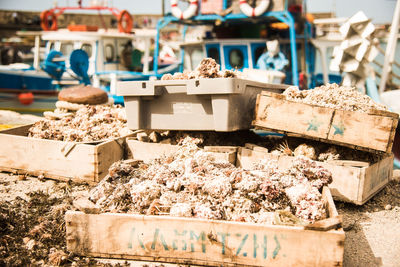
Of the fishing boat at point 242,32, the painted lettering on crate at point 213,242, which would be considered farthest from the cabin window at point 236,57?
the painted lettering on crate at point 213,242

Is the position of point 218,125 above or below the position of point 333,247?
above

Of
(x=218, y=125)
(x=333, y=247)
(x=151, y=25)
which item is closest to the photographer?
(x=333, y=247)

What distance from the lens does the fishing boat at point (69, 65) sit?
12.6 meters

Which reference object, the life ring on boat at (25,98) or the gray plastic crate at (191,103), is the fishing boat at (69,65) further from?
the gray plastic crate at (191,103)

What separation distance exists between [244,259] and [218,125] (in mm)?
1936

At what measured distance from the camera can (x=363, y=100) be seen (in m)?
4.45

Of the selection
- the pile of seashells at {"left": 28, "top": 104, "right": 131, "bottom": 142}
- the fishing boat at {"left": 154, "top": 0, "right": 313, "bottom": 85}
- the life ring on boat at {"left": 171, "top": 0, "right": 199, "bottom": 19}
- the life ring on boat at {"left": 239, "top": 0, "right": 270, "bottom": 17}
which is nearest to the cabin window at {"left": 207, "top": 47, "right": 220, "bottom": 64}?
the fishing boat at {"left": 154, "top": 0, "right": 313, "bottom": 85}

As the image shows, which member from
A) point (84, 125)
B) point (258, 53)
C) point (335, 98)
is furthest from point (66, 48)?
point (335, 98)

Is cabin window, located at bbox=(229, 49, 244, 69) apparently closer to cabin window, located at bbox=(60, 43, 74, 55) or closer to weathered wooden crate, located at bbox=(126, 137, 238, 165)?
cabin window, located at bbox=(60, 43, 74, 55)

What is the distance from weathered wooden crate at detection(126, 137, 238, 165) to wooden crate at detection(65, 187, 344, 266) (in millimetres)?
1703

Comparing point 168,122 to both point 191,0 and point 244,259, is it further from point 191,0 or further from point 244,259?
point 191,0

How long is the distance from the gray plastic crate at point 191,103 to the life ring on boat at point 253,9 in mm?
5398

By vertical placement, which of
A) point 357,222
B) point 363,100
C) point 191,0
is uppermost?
point 191,0

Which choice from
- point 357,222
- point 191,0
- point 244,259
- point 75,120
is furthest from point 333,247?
point 191,0
